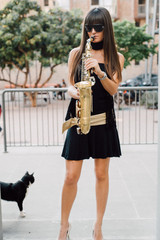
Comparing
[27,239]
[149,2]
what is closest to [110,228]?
[27,239]

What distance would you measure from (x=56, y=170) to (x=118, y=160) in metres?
1.15

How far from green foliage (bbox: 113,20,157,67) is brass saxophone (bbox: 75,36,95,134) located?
13.1 metres

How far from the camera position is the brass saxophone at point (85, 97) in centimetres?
214

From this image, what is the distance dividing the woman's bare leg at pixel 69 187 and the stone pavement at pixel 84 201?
1.10 ft

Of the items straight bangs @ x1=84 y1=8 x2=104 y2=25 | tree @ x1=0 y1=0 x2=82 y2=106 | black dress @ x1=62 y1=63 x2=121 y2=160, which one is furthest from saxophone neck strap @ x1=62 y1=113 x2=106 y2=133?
tree @ x1=0 y1=0 x2=82 y2=106

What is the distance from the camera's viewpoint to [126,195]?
3.75 meters

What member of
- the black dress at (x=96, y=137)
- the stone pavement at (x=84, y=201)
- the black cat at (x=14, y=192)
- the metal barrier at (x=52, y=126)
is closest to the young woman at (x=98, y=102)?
the black dress at (x=96, y=137)

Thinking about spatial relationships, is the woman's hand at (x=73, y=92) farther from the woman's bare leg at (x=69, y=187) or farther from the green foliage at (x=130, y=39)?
the green foliage at (x=130, y=39)

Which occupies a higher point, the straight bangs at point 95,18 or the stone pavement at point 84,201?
the straight bangs at point 95,18

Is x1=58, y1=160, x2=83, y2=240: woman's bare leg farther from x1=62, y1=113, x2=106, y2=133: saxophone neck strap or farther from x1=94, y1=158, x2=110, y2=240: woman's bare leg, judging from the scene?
x1=62, y1=113, x2=106, y2=133: saxophone neck strap

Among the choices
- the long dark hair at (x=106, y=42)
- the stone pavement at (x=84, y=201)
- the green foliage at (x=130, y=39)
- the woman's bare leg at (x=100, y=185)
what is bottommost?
the stone pavement at (x=84, y=201)

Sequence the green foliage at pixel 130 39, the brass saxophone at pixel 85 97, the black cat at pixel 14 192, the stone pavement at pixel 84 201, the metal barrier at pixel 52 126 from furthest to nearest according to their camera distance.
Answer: the green foliage at pixel 130 39 < the metal barrier at pixel 52 126 < the black cat at pixel 14 192 < the stone pavement at pixel 84 201 < the brass saxophone at pixel 85 97

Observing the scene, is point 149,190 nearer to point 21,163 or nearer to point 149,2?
point 21,163

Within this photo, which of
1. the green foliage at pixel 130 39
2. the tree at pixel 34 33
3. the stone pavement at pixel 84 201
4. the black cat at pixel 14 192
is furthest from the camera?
the tree at pixel 34 33
